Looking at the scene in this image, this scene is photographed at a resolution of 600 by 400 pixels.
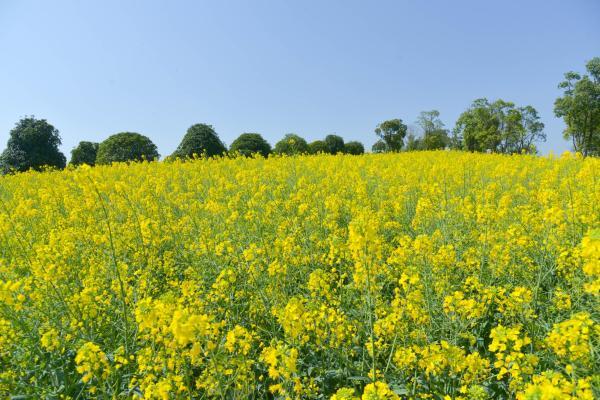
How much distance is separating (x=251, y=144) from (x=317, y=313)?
2049 centimetres

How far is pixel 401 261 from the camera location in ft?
9.73

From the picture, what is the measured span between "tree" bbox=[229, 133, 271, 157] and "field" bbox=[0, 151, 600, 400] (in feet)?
56.2

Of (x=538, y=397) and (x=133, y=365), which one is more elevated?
(x=538, y=397)

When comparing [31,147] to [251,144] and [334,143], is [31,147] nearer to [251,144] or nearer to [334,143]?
[251,144]

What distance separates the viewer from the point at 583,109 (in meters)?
35.0

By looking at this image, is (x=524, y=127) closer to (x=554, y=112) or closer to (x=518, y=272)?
(x=554, y=112)

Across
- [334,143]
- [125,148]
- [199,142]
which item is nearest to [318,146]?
[334,143]

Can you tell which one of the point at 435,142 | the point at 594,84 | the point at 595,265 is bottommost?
the point at 595,265

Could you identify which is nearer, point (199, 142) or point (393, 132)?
point (199, 142)

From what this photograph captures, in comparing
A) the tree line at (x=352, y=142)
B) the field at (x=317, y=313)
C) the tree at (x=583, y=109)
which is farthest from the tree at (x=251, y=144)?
the tree at (x=583, y=109)

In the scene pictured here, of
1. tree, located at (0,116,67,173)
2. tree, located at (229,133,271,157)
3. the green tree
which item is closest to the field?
tree, located at (229,133,271,157)

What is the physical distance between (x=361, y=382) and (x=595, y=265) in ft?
4.66

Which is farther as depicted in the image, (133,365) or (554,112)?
(554,112)

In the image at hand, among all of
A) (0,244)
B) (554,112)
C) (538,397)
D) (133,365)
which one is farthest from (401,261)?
(554,112)
